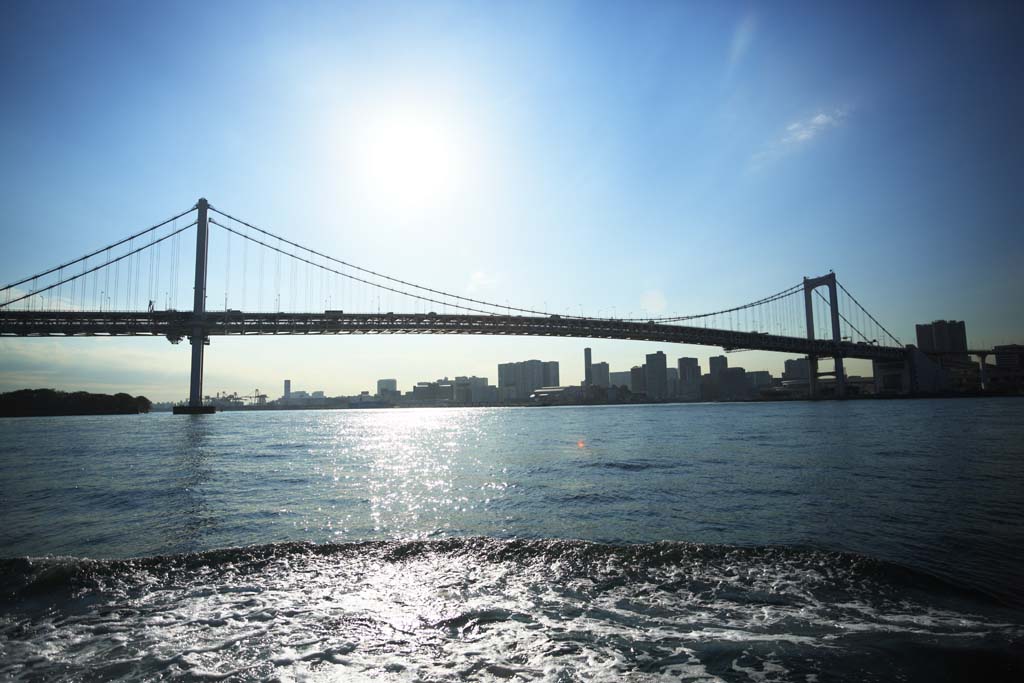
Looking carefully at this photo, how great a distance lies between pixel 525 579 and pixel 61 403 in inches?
3231

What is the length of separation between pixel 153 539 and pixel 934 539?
10372 mm

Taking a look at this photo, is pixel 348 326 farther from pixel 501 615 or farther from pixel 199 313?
pixel 501 615

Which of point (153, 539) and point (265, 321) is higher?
point (265, 321)

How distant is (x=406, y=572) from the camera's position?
5305 mm

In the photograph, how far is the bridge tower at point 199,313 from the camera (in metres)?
49.9

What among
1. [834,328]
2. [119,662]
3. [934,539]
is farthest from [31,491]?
[834,328]

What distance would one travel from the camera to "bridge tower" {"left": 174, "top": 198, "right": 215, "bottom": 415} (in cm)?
4991

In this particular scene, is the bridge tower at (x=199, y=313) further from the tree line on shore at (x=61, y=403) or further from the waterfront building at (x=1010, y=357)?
the waterfront building at (x=1010, y=357)

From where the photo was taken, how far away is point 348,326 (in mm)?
52250

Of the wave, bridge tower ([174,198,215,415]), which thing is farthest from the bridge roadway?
the wave

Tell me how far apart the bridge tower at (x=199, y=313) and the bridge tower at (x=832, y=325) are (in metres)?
82.2

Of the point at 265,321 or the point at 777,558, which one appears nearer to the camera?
the point at 777,558

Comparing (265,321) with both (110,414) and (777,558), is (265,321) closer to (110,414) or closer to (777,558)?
(110,414)

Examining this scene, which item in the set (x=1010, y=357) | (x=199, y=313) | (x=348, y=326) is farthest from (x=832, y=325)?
(x=199, y=313)
